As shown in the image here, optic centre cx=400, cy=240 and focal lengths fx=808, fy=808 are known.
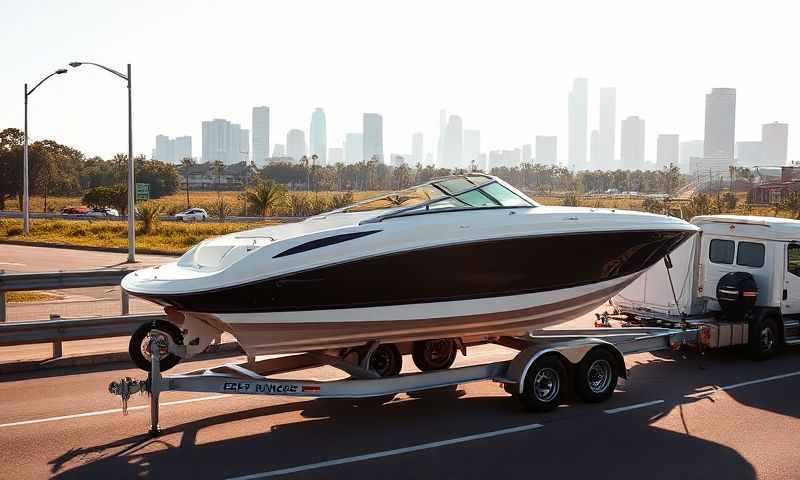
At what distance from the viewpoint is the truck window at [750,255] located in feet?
40.8

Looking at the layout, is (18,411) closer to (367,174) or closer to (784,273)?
(784,273)

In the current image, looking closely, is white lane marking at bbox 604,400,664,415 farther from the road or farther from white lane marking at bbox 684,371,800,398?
white lane marking at bbox 684,371,800,398

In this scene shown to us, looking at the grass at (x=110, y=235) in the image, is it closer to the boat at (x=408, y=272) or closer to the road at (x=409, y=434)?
the road at (x=409, y=434)

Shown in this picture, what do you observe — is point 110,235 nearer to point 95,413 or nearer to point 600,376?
point 95,413

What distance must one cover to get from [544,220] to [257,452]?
14.2ft

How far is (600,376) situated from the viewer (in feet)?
32.1

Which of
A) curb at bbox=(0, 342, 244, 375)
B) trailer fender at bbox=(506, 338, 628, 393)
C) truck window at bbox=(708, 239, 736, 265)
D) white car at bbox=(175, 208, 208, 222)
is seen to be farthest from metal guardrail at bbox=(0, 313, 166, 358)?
white car at bbox=(175, 208, 208, 222)

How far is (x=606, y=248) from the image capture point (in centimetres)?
1023

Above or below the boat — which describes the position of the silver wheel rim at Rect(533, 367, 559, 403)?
below

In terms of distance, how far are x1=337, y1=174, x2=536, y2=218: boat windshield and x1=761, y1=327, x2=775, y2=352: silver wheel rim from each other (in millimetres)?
4614

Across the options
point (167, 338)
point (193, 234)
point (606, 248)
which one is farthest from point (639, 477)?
point (193, 234)

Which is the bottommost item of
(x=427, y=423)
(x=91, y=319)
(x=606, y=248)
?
(x=427, y=423)

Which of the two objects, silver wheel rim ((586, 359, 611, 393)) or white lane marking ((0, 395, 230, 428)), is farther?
silver wheel rim ((586, 359, 611, 393))

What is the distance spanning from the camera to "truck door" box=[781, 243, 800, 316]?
12430 millimetres
